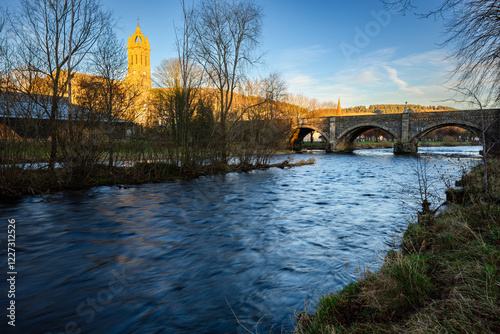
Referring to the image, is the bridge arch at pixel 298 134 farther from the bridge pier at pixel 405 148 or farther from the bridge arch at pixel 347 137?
the bridge pier at pixel 405 148

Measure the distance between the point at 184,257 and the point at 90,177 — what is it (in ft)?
34.6

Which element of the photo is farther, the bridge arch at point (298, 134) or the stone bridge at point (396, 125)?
the bridge arch at point (298, 134)

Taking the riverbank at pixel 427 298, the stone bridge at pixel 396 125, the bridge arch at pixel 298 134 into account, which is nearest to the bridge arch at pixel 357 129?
the stone bridge at pixel 396 125

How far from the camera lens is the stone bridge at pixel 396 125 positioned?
4288cm

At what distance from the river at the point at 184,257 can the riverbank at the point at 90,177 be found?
2.60 feet

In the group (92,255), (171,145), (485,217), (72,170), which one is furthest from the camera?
(171,145)

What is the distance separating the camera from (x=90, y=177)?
15094 millimetres

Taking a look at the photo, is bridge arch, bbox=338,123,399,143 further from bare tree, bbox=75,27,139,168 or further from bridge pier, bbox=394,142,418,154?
bare tree, bbox=75,27,139,168

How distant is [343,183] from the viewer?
19078mm

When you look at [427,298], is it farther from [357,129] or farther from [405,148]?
[357,129]

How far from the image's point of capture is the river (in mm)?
4542

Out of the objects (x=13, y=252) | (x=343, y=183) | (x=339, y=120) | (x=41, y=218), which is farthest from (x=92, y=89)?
(x=339, y=120)

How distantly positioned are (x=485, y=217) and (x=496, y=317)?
391 centimetres

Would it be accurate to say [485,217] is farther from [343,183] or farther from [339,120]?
[339,120]
